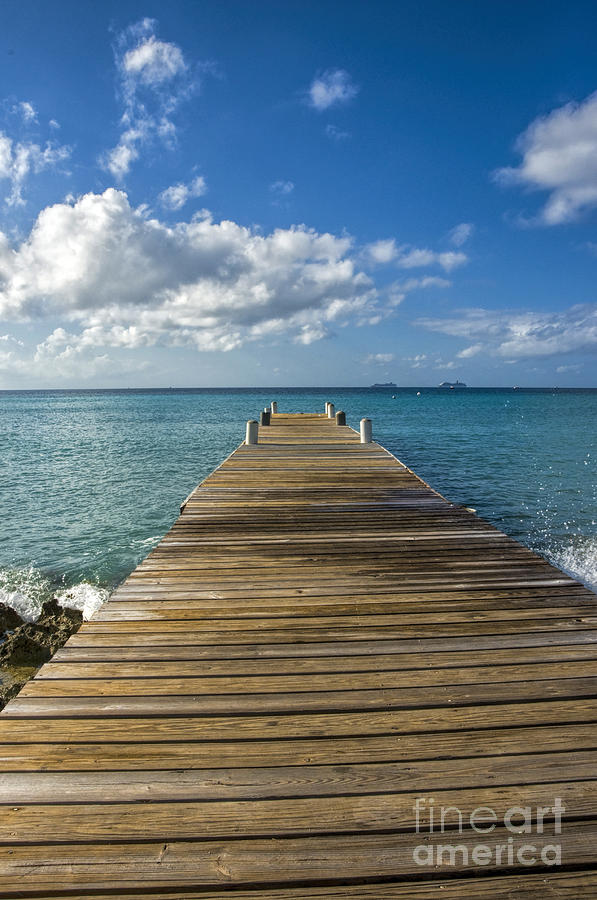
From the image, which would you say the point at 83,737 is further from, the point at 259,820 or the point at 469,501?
the point at 469,501

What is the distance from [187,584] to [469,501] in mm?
11099

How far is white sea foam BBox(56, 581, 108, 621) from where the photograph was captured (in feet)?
26.2

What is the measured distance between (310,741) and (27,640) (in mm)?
5782

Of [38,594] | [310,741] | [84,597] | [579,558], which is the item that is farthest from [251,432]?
[310,741]

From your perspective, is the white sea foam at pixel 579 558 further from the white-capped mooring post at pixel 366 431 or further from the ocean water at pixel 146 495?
the white-capped mooring post at pixel 366 431

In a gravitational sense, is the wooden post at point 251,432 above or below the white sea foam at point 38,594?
above

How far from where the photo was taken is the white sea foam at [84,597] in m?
7.97

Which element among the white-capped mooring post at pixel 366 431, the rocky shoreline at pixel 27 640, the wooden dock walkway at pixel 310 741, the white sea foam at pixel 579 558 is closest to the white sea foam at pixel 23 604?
the rocky shoreline at pixel 27 640

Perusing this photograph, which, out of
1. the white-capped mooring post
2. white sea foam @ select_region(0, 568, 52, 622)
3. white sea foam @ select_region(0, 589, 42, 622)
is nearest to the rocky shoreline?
white sea foam @ select_region(0, 589, 42, 622)

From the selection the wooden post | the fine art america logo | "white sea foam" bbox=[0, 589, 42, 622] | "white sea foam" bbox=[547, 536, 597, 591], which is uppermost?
the wooden post

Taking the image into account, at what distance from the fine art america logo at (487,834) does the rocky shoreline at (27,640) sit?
5235mm

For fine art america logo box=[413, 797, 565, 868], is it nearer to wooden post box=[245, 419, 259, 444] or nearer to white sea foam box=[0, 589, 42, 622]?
white sea foam box=[0, 589, 42, 622]

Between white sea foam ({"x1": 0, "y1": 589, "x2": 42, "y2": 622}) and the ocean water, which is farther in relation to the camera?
the ocean water

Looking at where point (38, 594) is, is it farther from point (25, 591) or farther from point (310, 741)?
point (310, 741)
